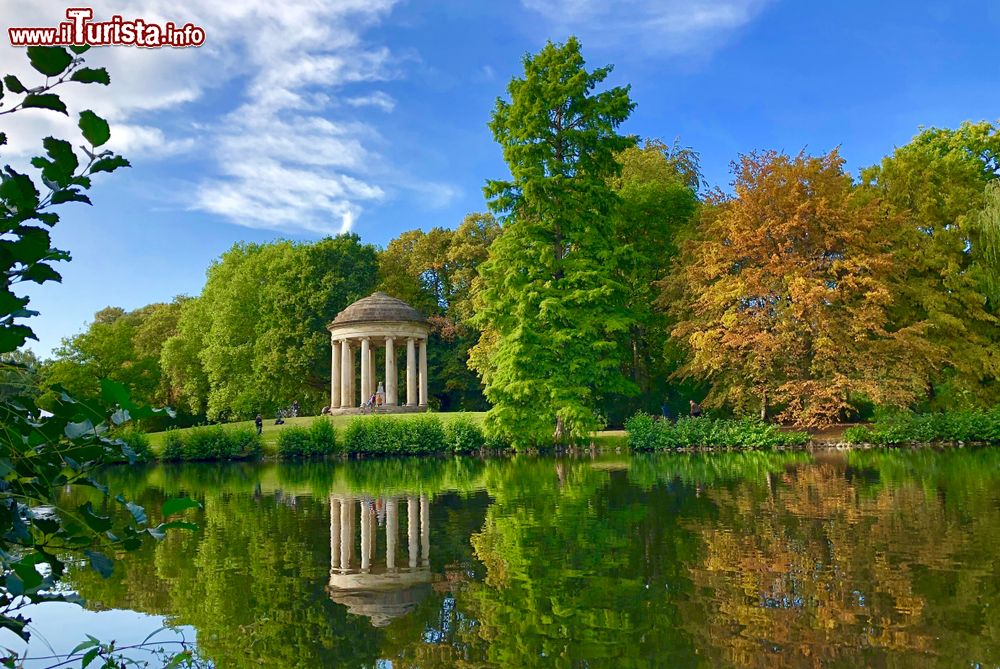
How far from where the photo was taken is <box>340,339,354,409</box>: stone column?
1604 inches

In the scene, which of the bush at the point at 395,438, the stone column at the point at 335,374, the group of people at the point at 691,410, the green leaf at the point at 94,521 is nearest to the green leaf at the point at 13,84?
the green leaf at the point at 94,521

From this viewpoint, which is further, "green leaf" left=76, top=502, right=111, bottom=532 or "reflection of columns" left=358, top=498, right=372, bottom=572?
"reflection of columns" left=358, top=498, right=372, bottom=572

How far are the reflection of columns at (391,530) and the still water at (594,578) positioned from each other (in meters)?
0.06

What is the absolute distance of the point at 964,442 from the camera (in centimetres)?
2623

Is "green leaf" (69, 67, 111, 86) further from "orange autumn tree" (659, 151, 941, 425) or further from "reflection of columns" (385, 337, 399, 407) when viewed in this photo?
"reflection of columns" (385, 337, 399, 407)

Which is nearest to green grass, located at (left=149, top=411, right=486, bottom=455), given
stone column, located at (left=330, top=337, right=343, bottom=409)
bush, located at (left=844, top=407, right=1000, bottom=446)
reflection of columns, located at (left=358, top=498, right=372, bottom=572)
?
stone column, located at (left=330, top=337, right=343, bottom=409)

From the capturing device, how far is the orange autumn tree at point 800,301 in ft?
89.1

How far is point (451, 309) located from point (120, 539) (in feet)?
154

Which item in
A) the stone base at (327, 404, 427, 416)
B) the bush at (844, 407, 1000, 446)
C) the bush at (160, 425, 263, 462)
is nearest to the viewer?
the bush at (844, 407, 1000, 446)

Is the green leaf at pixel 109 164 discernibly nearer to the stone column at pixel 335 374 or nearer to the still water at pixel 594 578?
the still water at pixel 594 578

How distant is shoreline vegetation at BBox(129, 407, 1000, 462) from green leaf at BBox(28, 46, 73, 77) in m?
27.6

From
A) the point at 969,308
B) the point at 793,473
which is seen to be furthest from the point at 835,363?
the point at 793,473

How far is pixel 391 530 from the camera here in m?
11.8

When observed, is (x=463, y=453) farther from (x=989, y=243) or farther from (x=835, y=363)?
(x=989, y=243)
